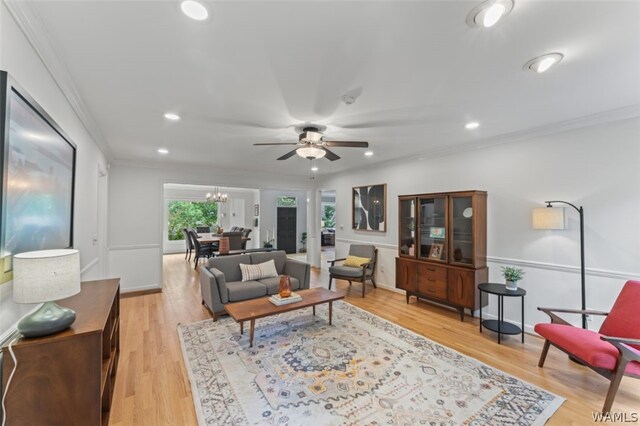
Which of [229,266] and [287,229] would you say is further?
[287,229]

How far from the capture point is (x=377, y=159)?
5180mm

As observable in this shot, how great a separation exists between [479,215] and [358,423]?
3079mm

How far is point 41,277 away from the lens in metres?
1.23

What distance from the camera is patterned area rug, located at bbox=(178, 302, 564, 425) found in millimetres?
1994

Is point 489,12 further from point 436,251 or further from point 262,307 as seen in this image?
point 436,251

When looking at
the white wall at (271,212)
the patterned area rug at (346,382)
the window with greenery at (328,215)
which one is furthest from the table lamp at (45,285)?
the window with greenery at (328,215)

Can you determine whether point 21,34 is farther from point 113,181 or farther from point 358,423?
point 113,181

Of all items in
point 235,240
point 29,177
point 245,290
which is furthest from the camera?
point 235,240

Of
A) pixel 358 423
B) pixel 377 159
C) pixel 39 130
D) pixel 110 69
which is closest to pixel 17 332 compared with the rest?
pixel 39 130

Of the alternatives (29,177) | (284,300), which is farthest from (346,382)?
(29,177)

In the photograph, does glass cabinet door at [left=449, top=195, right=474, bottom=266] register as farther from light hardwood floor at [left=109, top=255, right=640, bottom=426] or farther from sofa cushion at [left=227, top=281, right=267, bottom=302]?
sofa cushion at [left=227, top=281, right=267, bottom=302]

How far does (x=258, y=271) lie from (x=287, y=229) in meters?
6.15

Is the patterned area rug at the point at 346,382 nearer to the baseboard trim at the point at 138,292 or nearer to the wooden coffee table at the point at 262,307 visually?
the wooden coffee table at the point at 262,307

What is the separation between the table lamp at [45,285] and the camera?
1189mm
